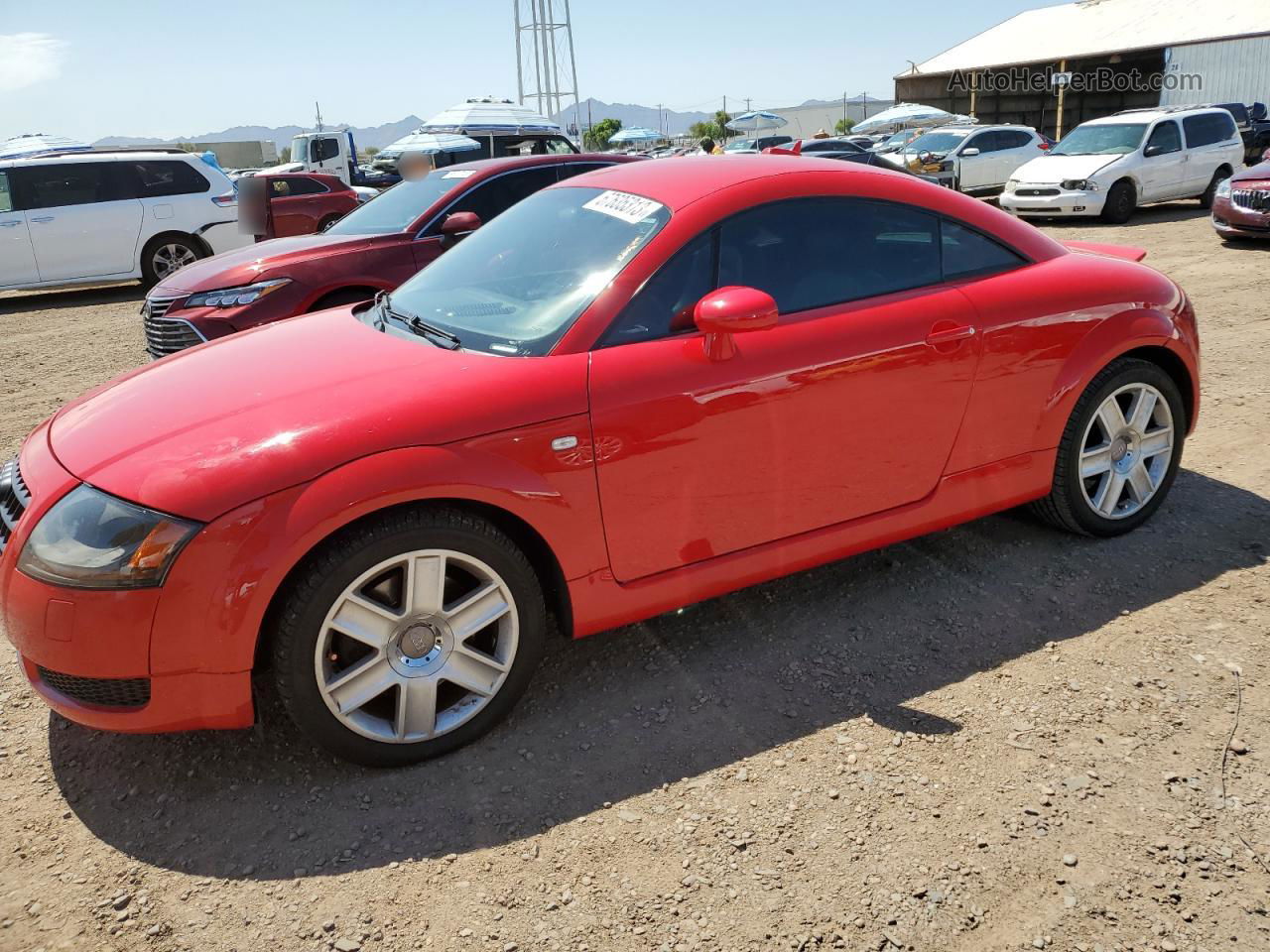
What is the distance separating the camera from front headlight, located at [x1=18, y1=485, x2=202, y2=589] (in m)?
2.39

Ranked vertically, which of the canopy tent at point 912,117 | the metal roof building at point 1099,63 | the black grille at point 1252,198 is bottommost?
the black grille at point 1252,198

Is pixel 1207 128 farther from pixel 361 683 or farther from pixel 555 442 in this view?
pixel 361 683

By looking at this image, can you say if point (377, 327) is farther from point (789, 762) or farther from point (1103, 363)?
point (1103, 363)

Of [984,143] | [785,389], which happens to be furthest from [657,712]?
[984,143]

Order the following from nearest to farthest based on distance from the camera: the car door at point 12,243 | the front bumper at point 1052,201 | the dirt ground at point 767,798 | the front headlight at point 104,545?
1. the dirt ground at point 767,798
2. the front headlight at point 104,545
3. the car door at point 12,243
4. the front bumper at point 1052,201

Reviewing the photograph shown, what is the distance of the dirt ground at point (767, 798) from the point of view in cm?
224

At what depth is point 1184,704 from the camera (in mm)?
2920

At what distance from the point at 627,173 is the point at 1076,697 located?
93.0 inches

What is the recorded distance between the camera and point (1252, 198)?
10961mm

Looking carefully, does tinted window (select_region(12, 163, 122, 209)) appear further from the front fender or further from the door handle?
the door handle

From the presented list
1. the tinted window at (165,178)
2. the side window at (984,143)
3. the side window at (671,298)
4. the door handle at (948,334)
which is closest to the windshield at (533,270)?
the side window at (671,298)

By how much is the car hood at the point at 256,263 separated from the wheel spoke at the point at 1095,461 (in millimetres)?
4668

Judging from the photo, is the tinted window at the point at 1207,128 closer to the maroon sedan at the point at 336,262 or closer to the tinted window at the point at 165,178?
the maroon sedan at the point at 336,262

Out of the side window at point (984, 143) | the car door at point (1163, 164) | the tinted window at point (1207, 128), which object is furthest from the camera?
the side window at point (984, 143)
